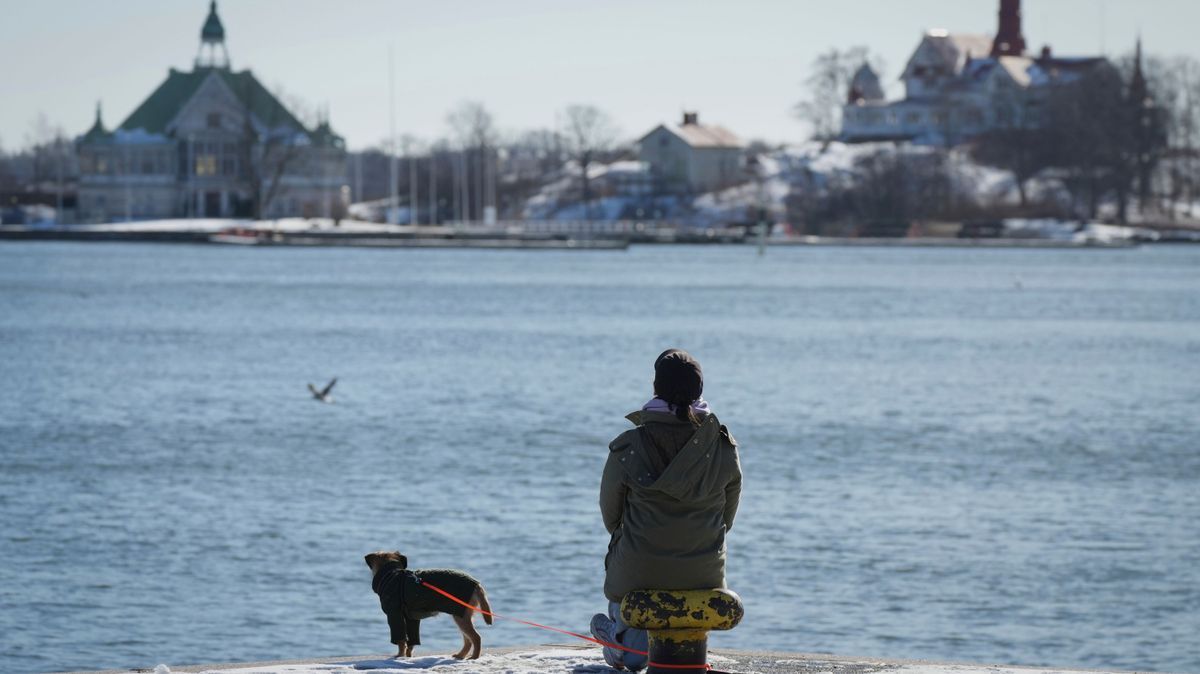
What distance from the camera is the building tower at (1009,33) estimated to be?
183375mm

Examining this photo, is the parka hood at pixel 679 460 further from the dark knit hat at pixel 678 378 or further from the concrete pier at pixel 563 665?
the concrete pier at pixel 563 665

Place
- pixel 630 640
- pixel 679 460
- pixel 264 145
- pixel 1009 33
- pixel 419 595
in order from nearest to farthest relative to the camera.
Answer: pixel 679 460 < pixel 630 640 < pixel 419 595 < pixel 264 145 < pixel 1009 33

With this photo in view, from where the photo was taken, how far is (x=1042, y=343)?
70312 mm

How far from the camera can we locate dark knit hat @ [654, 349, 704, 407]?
29.2 feet

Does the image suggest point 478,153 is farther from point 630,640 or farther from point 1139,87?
point 630,640

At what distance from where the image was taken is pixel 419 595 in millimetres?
10734

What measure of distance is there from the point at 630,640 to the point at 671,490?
1.40 m

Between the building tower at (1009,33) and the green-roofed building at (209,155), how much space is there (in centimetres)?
6709

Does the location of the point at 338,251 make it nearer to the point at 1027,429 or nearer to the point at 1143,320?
the point at 1143,320

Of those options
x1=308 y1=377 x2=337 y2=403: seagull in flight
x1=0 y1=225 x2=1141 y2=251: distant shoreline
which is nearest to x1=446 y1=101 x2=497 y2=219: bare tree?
x1=0 y1=225 x2=1141 y2=251: distant shoreline

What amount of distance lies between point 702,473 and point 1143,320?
77.6 m

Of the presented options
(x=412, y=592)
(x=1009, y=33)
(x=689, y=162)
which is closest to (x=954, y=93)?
(x=1009, y=33)

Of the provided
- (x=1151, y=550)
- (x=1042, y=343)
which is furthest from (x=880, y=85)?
(x=1151, y=550)

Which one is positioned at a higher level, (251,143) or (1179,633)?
(251,143)
